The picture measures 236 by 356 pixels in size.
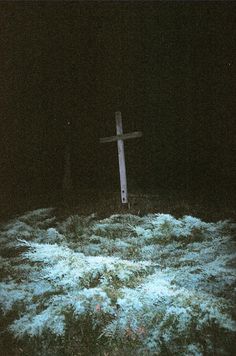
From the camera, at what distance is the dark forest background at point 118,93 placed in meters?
12.0

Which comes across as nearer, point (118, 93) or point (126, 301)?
point (126, 301)

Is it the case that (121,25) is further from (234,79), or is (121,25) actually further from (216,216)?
(216,216)

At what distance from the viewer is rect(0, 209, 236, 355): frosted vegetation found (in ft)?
11.5

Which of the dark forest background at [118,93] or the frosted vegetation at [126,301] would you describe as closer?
the frosted vegetation at [126,301]

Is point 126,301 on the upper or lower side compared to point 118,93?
lower

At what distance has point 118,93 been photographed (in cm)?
1423

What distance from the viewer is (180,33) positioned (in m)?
12.5

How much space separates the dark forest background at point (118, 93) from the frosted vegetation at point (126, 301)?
572cm

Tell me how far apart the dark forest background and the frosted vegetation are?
572 cm

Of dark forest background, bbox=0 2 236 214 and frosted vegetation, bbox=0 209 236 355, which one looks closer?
frosted vegetation, bbox=0 209 236 355

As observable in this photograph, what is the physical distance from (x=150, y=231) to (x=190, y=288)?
72.3 inches

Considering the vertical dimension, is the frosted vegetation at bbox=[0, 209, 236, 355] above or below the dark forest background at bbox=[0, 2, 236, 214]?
below

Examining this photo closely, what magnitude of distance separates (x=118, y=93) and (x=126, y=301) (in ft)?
38.1

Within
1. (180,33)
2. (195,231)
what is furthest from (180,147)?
(195,231)
